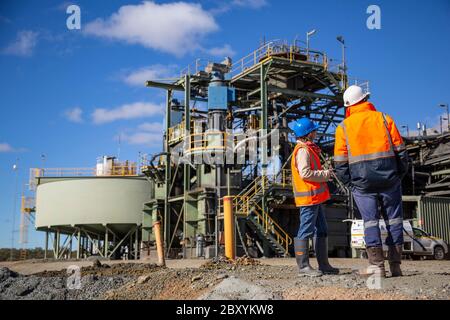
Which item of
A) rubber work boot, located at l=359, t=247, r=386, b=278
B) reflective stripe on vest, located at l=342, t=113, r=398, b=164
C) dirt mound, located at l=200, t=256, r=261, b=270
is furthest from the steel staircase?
reflective stripe on vest, located at l=342, t=113, r=398, b=164

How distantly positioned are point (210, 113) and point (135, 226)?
11.7 metres

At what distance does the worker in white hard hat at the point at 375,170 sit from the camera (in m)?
6.16

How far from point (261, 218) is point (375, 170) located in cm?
1759

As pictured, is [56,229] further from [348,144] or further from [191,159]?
[348,144]

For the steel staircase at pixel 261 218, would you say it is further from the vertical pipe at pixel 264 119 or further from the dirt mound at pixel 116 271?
the dirt mound at pixel 116 271

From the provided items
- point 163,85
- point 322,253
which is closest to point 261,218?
point 163,85

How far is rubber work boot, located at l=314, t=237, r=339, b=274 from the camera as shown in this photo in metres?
7.19

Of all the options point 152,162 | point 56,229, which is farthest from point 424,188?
point 56,229

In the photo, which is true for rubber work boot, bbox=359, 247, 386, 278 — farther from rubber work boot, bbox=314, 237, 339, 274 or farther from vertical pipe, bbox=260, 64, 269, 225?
vertical pipe, bbox=260, 64, 269, 225

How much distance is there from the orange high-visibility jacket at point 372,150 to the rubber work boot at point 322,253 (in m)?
1.14

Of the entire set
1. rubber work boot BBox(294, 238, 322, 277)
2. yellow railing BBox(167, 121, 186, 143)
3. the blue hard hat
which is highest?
yellow railing BBox(167, 121, 186, 143)

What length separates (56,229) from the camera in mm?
37781

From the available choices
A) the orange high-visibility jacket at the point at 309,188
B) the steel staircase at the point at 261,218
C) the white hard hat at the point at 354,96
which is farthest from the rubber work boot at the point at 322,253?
the steel staircase at the point at 261,218

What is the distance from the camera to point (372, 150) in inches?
244
